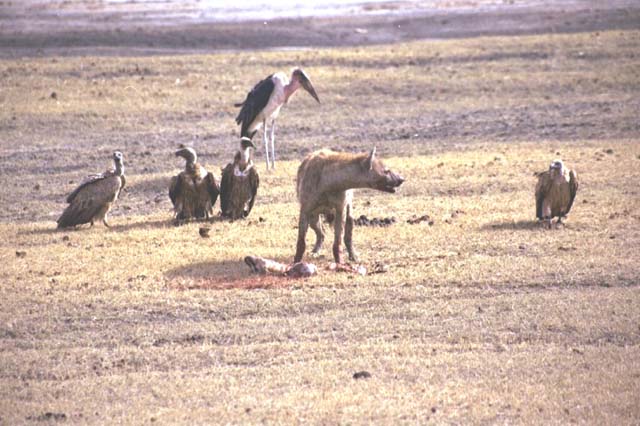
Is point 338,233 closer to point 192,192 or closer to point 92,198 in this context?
point 192,192

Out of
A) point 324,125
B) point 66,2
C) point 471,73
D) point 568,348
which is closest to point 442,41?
point 471,73

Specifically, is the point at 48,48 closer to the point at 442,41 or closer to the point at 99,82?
the point at 99,82

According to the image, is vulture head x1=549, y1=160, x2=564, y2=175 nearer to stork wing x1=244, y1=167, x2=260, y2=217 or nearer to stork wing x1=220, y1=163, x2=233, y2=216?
stork wing x1=244, y1=167, x2=260, y2=217

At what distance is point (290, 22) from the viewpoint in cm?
3525

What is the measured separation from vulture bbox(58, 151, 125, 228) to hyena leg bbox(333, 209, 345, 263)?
132 inches

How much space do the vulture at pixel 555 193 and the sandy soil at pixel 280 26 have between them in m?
18.0

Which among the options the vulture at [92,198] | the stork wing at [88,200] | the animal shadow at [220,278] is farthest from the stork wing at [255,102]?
the animal shadow at [220,278]

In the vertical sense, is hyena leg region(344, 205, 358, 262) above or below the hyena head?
below

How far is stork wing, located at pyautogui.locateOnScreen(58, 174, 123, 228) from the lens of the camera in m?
13.4

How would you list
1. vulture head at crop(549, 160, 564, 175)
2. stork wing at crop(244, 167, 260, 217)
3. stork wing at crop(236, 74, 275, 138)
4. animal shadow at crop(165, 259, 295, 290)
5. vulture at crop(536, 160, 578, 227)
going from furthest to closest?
1. stork wing at crop(236, 74, 275, 138)
2. stork wing at crop(244, 167, 260, 217)
3. vulture head at crop(549, 160, 564, 175)
4. vulture at crop(536, 160, 578, 227)
5. animal shadow at crop(165, 259, 295, 290)

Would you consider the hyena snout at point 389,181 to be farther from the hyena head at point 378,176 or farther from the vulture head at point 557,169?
the vulture head at point 557,169

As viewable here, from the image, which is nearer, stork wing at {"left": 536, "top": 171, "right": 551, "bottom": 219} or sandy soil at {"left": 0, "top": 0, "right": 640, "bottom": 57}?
stork wing at {"left": 536, "top": 171, "right": 551, "bottom": 219}

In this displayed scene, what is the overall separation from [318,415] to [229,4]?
121ft

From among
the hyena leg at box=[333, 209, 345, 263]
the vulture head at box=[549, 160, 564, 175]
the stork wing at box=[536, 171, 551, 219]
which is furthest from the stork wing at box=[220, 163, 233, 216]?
the vulture head at box=[549, 160, 564, 175]
